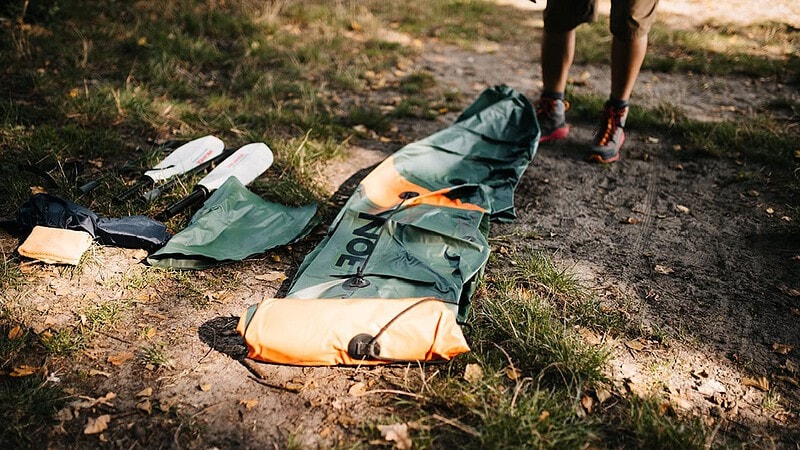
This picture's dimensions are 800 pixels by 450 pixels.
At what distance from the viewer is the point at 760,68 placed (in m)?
4.90

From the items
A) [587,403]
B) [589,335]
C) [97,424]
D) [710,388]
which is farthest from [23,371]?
[710,388]

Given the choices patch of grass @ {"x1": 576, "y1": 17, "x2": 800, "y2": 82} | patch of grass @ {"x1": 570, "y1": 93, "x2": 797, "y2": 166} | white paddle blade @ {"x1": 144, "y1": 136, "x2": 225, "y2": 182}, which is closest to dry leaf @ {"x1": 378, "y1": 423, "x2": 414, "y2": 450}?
white paddle blade @ {"x1": 144, "y1": 136, "x2": 225, "y2": 182}

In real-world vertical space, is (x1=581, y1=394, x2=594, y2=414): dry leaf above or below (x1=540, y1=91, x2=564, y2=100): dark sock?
below

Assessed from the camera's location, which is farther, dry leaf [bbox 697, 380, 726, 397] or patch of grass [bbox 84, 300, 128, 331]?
patch of grass [bbox 84, 300, 128, 331]

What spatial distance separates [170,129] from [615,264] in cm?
296

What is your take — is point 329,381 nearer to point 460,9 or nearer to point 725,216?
point 725,216

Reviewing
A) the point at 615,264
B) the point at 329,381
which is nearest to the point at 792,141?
the point at 615,264

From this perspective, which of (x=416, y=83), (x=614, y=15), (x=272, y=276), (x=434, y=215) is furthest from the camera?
(x=416, y=83)

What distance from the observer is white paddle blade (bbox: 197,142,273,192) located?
3106mm

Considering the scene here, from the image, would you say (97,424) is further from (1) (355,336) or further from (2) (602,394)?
(2) (602,394)

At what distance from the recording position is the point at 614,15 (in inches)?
127

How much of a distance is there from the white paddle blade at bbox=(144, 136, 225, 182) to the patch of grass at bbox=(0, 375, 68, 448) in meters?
1.42

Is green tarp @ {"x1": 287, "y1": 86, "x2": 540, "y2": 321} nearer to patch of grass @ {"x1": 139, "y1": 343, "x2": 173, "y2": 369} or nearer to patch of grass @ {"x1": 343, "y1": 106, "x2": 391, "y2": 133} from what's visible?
patch of grass @ {"x1": 139, "y1": 343, "x2": 173, "y2": 369}

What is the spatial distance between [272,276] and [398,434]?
3.52ft
